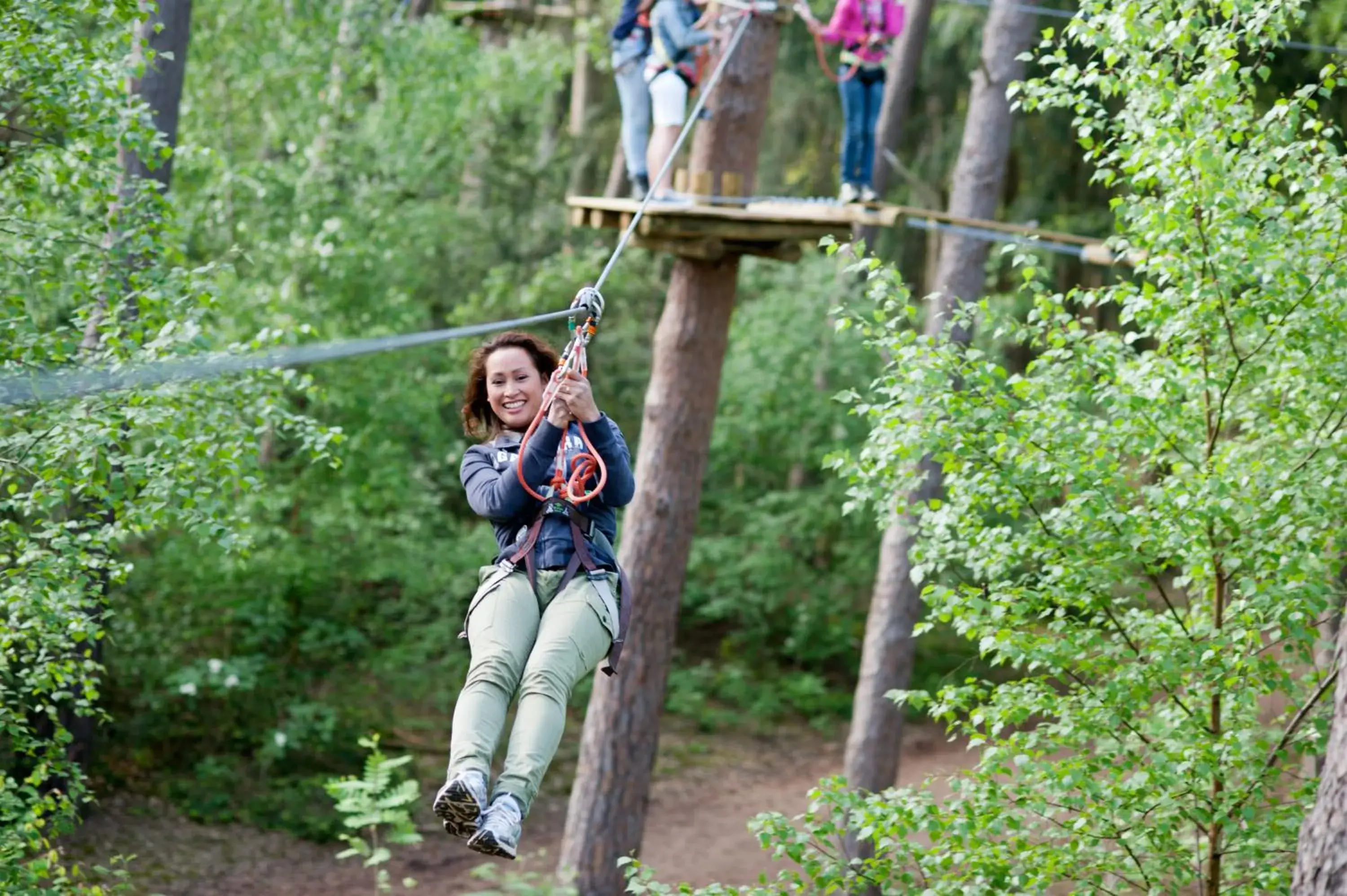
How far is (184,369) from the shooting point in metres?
2.97

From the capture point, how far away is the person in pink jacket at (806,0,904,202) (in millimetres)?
8039

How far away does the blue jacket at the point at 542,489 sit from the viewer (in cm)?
394

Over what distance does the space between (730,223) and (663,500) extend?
1717 mm

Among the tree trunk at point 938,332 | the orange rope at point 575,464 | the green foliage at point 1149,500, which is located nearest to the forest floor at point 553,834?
the tree trunk at point 938,332

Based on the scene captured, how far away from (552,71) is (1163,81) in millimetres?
10051

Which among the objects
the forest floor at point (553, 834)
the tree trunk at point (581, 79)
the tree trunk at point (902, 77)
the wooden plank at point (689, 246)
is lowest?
the forest floor at point (553, 834)

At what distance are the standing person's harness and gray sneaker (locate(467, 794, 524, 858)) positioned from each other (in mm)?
553

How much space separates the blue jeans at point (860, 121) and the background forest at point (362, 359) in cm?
96

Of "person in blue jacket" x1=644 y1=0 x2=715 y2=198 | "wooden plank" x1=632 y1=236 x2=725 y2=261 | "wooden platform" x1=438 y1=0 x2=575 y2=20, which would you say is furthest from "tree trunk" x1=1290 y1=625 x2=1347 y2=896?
"wooden platform" x1=438 y1=0 x2=575 y2=20

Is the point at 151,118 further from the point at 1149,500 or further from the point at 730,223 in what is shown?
the point at 1149,500

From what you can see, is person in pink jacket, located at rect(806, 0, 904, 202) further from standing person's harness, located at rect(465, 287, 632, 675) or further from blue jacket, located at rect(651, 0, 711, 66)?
standing person's harness, located at rect(465, 287, 632, 675)

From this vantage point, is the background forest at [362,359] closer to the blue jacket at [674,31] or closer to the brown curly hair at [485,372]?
the brown curly hair at [485,372]

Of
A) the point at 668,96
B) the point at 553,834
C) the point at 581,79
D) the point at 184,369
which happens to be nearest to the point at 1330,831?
the point at 184,369

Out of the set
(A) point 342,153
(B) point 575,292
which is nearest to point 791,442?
(B) point 575,292
